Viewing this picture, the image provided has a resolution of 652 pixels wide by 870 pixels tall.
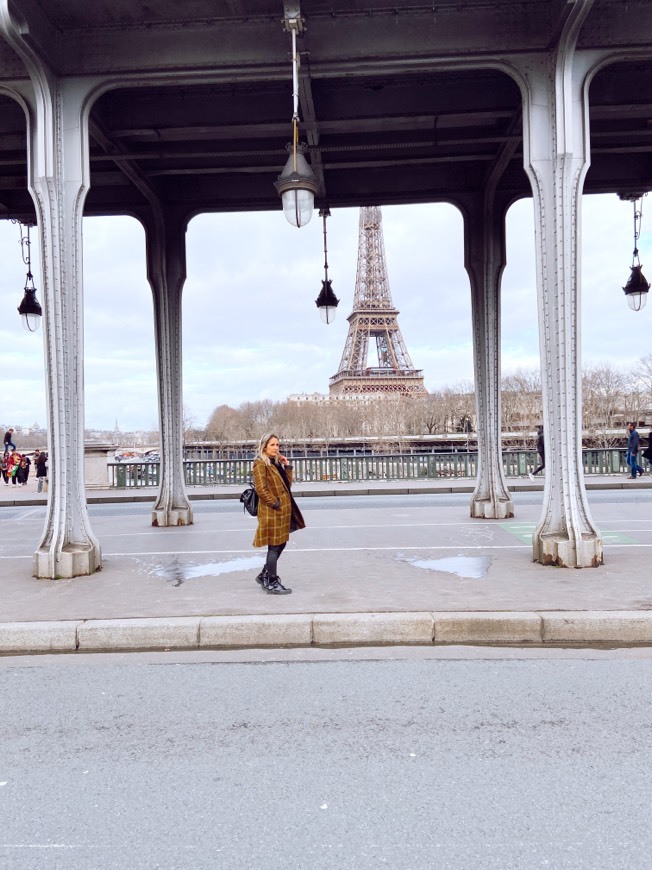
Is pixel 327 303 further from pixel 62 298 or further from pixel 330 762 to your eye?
pixel 330 762

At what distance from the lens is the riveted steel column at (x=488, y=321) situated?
1183 cm

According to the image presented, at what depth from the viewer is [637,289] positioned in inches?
487

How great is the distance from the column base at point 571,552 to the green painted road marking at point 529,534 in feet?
6.04

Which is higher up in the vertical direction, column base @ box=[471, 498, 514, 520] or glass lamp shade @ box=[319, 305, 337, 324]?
glass lamp shade @ box=[319, 305, 337, 324]

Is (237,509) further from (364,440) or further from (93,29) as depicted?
(364,440)

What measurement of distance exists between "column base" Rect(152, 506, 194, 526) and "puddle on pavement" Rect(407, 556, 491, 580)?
5.59m

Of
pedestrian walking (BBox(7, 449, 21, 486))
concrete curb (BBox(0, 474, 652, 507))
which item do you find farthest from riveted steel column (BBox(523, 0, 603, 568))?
pedestrian walking (BBox(7, 449, 21, 486))

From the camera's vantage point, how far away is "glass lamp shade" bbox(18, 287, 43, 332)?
1327 centimetres

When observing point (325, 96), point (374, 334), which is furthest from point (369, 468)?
point (374, 334)

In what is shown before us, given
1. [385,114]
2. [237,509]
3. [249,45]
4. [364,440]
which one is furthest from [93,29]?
[364,440]

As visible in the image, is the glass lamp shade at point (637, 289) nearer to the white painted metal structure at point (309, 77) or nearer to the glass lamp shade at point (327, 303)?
the white painted metal structure at point (309, 77)

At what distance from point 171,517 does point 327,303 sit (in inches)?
195

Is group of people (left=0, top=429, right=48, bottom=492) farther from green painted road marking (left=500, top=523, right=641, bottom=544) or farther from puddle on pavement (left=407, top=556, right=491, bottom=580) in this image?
puddle on pavement (left=407, top=556, right=491, bottom=580)

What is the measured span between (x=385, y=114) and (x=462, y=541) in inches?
235
